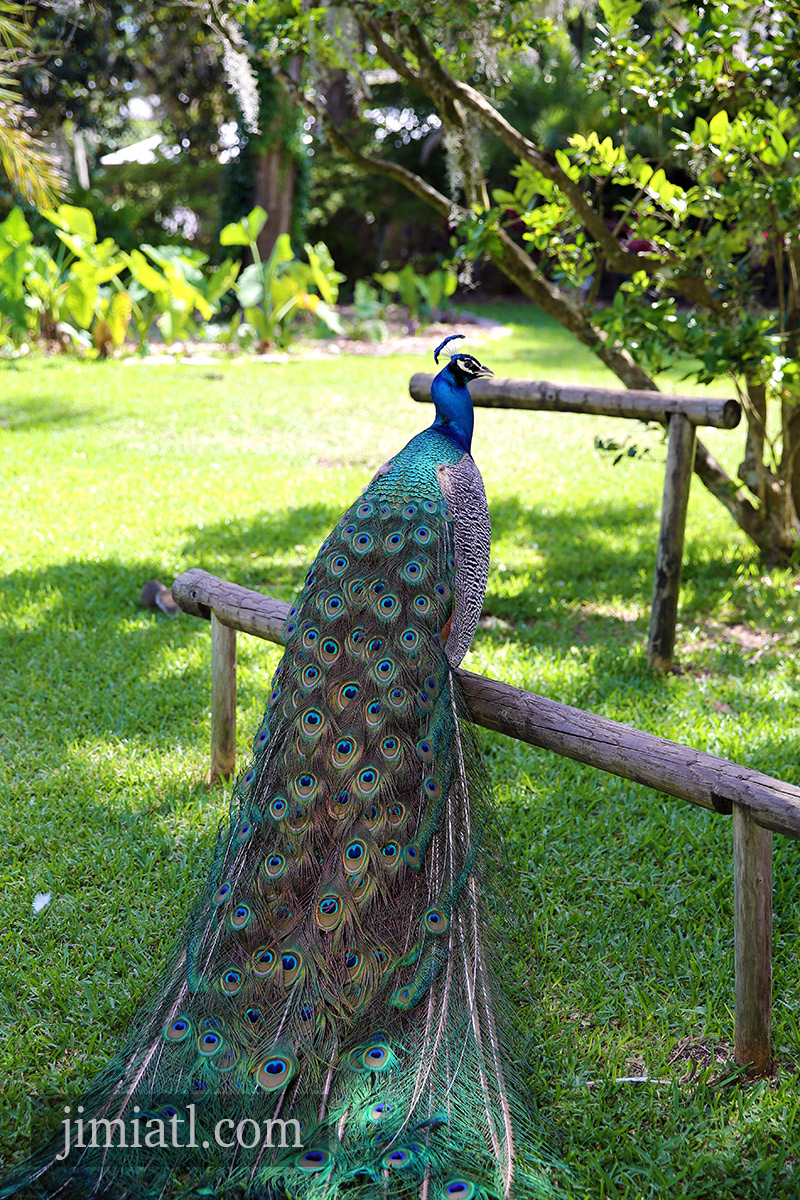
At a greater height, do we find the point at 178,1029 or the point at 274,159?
the point at 274,159

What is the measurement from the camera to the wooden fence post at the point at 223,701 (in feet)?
10.6

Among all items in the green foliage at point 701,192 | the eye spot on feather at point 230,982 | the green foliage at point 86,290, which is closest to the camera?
the eye spot on feather at point 230,982

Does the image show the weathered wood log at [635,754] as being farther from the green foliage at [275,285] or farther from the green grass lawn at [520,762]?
the green foliage at [275,285]

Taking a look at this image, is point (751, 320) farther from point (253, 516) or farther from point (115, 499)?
point (115, 499)

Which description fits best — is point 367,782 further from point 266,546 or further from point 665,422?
point 266,546

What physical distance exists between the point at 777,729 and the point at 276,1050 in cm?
252

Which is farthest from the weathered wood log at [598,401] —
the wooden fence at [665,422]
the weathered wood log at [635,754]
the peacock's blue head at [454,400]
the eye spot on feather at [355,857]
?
the eye spot on feather at [355,857]

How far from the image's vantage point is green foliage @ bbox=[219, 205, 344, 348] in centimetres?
1117

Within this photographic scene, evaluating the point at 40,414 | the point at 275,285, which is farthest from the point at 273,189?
the point at 40,414

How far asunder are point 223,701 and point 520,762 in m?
1.09

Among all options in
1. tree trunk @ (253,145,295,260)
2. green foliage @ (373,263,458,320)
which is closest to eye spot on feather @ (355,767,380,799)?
green foliage @ (373,263,458,320)

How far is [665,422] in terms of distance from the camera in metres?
4.16

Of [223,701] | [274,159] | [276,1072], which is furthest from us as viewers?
[274,159]

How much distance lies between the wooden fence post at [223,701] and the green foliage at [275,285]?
8590 mm
